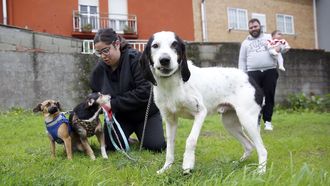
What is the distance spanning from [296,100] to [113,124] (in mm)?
8982

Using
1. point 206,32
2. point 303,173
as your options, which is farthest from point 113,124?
point 206,32

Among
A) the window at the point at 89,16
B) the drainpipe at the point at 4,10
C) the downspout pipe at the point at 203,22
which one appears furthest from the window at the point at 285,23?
the drainpipe at the point at 4,10

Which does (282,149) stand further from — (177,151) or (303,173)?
(303,173)

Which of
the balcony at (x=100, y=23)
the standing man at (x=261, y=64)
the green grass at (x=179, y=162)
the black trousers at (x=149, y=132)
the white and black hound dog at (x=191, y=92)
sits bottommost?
the green grass at (x=179, y=162)

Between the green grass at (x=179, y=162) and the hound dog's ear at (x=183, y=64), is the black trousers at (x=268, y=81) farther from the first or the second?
the hound dog's ear at (x=183, y=64)

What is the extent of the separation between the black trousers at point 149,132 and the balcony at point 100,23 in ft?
47.2

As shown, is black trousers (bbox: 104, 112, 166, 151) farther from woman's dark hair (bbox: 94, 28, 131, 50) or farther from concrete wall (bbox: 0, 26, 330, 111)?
concrete wall (bbox: 0, 26, 330, 111)

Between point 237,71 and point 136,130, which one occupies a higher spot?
point 237,71

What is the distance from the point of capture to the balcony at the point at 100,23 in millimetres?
19141

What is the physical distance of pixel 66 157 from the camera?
15.5ft

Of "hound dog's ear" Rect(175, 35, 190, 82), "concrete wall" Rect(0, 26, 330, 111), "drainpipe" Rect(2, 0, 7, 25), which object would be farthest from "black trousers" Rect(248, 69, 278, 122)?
"drainpipe" Rect(2, 0, 7, 25)

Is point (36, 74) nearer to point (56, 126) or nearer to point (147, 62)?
point (56, 126)

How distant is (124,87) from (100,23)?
15530 mm

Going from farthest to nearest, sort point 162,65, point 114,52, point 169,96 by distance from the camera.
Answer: point 114,52
point 169,96
point 162,65
